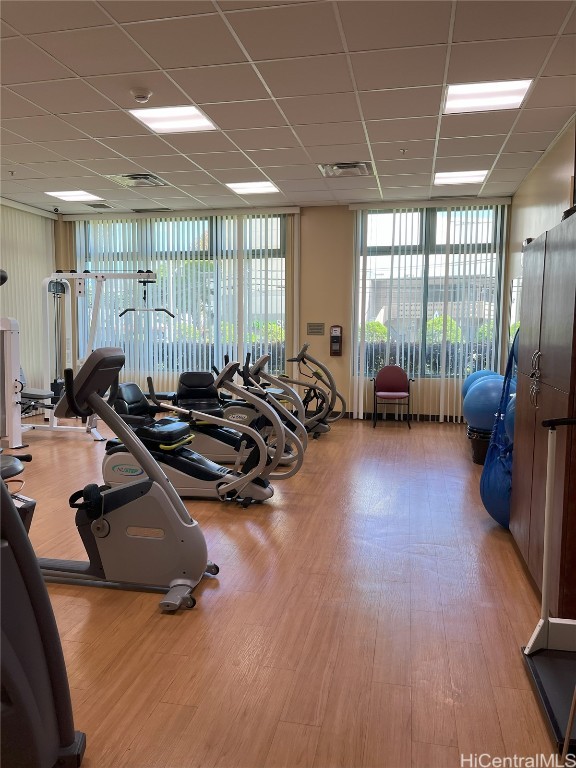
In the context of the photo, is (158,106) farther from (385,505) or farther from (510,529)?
(510,529)

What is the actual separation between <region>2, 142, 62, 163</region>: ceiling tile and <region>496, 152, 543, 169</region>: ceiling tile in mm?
4665

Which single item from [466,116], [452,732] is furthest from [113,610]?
[466,116]

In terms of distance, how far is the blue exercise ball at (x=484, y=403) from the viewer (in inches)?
207

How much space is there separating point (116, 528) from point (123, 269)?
6935mm

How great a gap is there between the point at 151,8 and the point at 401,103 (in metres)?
2.08

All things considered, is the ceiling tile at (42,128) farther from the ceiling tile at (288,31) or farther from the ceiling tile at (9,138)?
the ceiling tile at (288,31)

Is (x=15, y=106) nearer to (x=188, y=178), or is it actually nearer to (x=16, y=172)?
(x=16, y=172)

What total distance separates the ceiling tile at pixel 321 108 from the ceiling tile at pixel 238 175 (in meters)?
1.65

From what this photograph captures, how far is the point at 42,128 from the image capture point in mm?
4980

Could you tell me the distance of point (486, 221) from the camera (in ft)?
25.3

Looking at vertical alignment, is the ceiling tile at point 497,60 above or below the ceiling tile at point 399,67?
below

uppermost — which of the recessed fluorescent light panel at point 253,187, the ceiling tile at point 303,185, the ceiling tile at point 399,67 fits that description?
the recessed fluorescent light panel at point 253,187

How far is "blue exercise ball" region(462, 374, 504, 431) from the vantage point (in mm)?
5258

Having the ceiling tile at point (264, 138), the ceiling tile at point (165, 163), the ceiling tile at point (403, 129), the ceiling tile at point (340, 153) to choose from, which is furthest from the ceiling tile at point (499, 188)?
the ceiling tile at point (165, 163)
